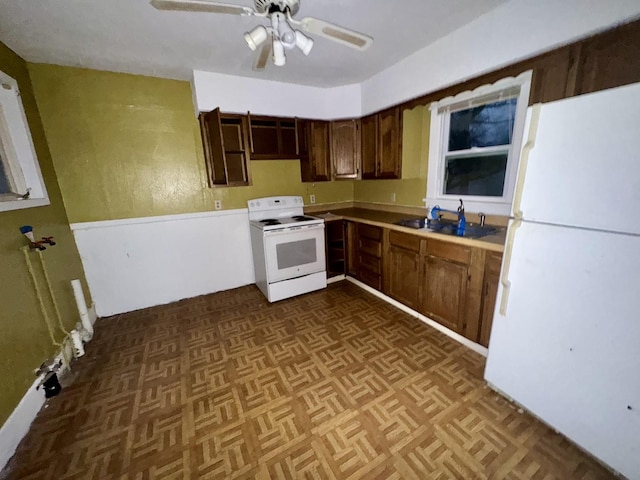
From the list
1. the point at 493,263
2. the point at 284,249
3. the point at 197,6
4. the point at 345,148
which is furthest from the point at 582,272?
the point at 345,148

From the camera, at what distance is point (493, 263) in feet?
6.17

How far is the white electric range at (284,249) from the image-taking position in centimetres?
300

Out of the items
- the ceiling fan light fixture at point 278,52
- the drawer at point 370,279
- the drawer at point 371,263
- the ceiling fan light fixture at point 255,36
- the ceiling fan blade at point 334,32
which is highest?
the ceiling fan blade at point 334,32

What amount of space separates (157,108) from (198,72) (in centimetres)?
61

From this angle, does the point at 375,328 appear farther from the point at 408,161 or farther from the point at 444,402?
the point at 408,161

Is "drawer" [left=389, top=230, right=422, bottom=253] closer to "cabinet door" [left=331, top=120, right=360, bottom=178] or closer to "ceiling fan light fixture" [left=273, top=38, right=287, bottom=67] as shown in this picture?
"cabinet door" [left=331, top=120, right=360, bottom=178]

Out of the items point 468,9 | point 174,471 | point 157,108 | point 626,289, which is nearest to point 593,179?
point 626,289

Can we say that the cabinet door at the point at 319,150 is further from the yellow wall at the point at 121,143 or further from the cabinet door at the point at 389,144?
the yellow wall at the point at 121,143

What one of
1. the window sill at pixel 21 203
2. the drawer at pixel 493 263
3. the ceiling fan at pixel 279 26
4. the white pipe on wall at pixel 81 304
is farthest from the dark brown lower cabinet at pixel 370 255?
the window sill at pixel 21 203

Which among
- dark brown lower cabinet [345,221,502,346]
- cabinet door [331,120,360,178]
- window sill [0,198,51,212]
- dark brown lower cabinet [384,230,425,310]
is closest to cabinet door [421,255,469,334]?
dark brown lower cabinet [345,221,502,346]

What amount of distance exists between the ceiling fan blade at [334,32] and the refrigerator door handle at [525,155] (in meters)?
0.96

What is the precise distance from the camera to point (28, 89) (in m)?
2.26

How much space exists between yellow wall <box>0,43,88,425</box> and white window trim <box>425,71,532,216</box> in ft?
11.7

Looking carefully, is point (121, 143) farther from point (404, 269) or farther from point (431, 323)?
point (431, 323)
